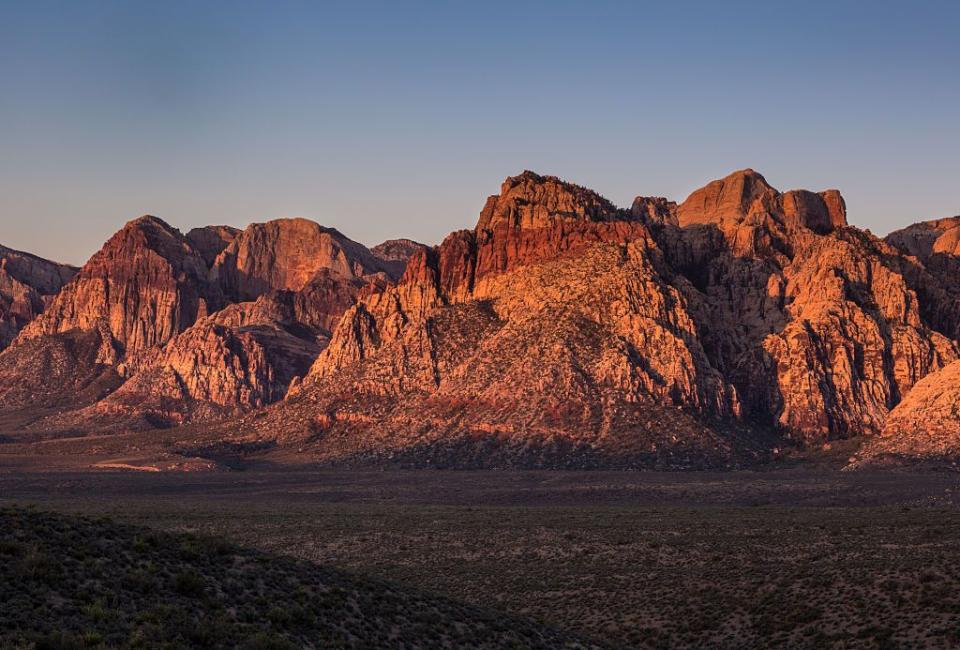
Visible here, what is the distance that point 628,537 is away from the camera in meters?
89.4

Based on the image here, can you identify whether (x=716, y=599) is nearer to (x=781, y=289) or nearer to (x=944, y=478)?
(x=944, y=478)

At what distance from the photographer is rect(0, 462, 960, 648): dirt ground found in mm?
59688

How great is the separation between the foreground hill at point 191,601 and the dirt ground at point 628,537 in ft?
40.6

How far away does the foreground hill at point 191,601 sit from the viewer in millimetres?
35719

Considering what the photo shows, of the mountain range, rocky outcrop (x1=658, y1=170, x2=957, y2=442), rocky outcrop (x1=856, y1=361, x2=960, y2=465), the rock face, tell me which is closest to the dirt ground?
rocky outcrop (x1=856, y1=361, x2=960, y2=465)

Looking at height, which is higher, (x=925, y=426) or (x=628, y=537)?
(x=925, y=426)

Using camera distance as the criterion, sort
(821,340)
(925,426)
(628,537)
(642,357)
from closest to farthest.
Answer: (628,537)
(925,426)
(642,357)
(821,340)

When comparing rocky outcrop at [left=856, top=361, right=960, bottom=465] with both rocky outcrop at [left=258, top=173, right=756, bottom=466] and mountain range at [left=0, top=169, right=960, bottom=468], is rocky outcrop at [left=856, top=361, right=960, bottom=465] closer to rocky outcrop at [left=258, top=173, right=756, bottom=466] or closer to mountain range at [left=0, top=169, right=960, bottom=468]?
mountain range at [left=0, top=169, right=960, bottom=468]

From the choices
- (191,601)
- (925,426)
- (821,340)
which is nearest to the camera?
(191,601)

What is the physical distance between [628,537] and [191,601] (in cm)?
5389

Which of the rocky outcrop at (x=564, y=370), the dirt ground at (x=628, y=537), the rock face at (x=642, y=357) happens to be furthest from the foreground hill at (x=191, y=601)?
the rock face at (x=642, y=357)

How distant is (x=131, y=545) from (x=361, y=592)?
9.49m

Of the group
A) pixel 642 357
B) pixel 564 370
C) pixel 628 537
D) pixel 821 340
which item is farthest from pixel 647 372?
pixel 628 537

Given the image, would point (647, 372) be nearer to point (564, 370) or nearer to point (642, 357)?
point (642, 357)
